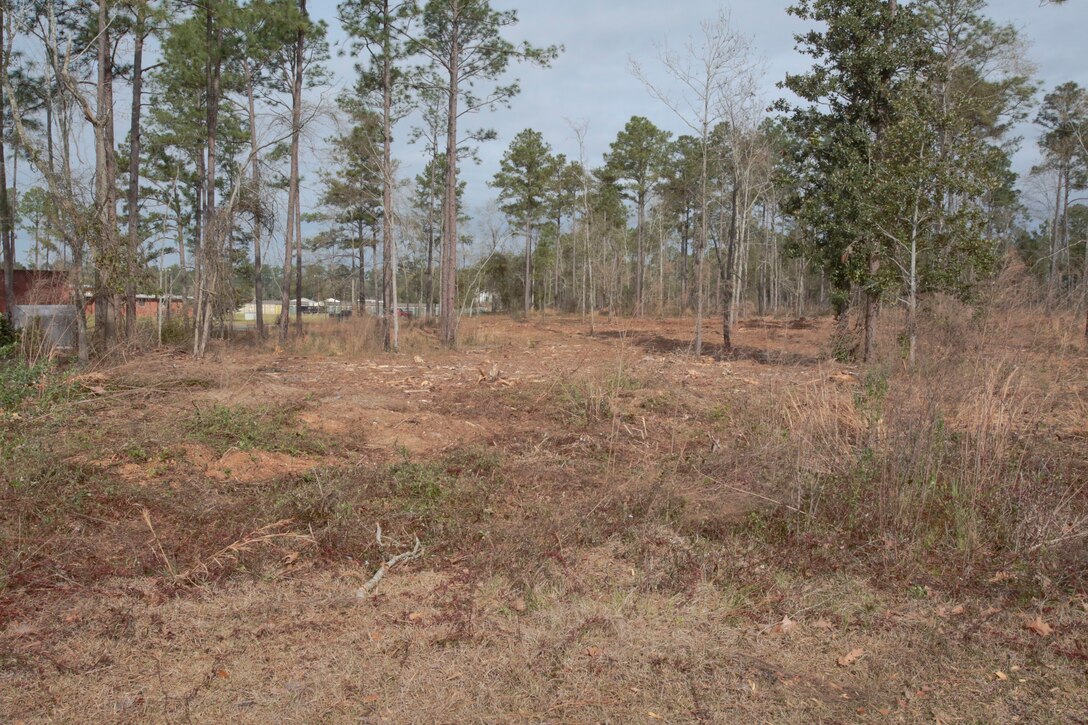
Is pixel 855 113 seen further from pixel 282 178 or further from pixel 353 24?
pixel 282 178

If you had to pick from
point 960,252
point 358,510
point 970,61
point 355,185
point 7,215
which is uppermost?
point 970,61

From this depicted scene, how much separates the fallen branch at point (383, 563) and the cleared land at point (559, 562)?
46mm

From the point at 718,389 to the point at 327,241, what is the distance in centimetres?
2639

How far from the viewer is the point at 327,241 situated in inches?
1282

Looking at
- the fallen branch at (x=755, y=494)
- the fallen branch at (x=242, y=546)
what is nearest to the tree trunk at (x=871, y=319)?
the fallen branch at (x=755, y=494)

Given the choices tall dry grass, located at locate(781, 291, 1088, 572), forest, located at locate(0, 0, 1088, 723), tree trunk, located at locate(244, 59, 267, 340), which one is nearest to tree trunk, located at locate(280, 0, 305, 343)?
tree trunk, located at locate(244, 59, 267, 340)

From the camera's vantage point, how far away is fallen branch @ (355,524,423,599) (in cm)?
410

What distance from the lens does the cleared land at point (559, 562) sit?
3.11 m

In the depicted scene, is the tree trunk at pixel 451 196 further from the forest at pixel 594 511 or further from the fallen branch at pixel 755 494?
the fallen branch at pixel 755 494

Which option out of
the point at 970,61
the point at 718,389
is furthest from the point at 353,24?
the point at 970,61

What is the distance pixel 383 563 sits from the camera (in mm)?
4445

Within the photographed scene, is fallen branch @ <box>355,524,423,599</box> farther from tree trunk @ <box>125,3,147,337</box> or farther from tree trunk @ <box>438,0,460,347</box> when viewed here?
tree trunk @ <box>438,0,460,347</box>

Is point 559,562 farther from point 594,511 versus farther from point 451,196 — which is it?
point 451,196

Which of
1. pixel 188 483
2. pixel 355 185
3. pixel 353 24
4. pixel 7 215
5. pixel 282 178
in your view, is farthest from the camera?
pixel 355 185
